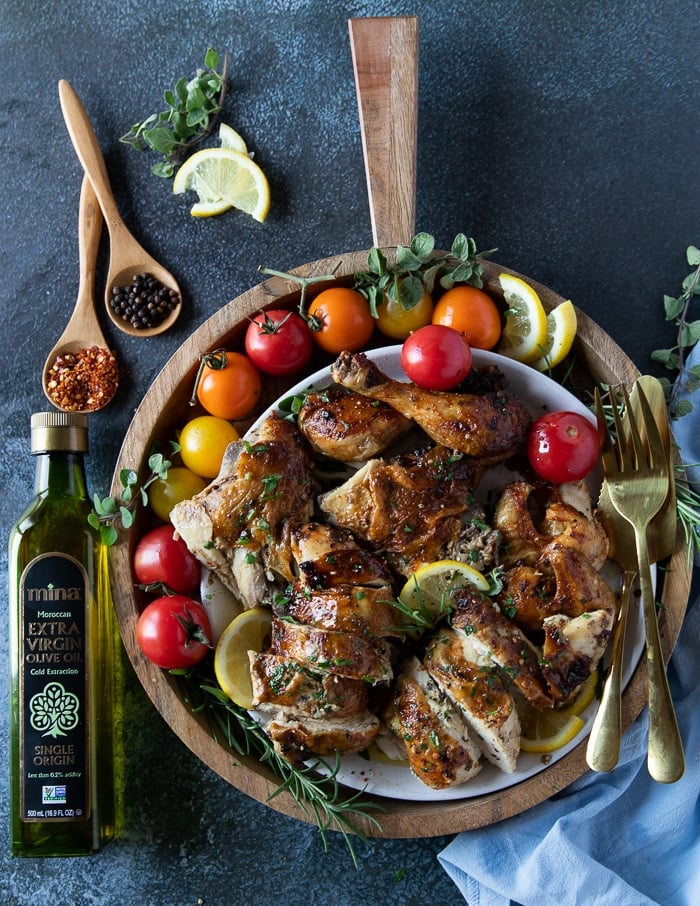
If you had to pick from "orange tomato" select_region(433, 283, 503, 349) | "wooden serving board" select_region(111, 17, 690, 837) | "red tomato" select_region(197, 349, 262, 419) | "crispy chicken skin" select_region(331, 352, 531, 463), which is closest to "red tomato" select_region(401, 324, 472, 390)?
"crispy chicken skin" select_region(331, 352, 531, 463)

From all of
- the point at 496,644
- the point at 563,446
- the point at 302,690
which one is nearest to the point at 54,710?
the point at 302,690

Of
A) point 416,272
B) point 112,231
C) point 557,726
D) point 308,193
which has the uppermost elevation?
point 308,193

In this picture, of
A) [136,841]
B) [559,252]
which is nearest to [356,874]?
[136,841]

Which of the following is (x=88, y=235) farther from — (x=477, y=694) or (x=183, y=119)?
(x=477, y=694)

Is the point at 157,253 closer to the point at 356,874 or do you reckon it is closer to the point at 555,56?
the point at 555,56

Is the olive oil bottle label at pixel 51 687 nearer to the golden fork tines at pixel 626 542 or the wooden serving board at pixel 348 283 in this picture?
the wooden serving board at pixel 348 283
